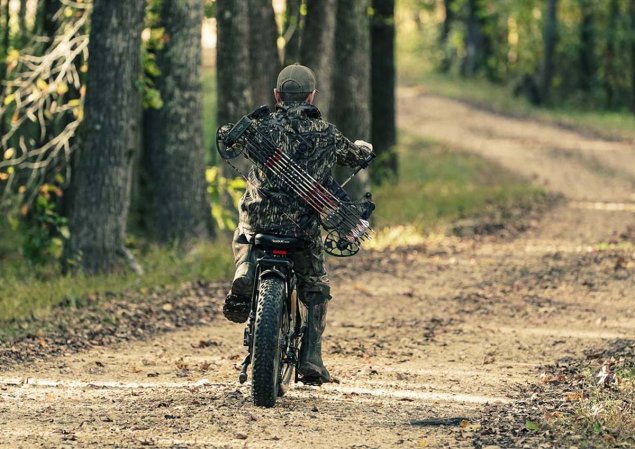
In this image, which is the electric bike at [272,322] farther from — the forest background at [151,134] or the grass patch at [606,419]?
the forest background at [151,134]

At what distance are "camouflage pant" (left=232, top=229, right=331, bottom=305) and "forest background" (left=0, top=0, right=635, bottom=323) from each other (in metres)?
3.98

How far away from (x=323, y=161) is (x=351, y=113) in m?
10.8

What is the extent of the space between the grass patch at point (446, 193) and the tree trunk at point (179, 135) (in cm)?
367

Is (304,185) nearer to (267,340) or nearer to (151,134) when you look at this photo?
(267,340)

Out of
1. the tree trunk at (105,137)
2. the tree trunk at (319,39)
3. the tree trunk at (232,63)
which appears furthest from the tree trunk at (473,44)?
the tree trunk at (105,137)

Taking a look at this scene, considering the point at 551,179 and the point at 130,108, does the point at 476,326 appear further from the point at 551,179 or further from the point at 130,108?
the point at 551,179

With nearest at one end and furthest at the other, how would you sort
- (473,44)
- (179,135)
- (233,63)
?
(179,135) < (233,63) < (473,44)

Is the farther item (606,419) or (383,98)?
A: (383,98)

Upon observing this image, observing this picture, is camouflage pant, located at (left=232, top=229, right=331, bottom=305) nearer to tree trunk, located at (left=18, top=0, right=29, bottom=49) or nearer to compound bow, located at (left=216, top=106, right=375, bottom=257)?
compound bow, located at (left=216, top=106, right=375, bottom=257)

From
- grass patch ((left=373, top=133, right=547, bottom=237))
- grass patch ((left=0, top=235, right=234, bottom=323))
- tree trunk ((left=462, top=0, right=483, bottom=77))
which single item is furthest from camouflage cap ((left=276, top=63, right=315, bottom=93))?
tree trunk ((left=462, top=0, right=483, bottom=77))

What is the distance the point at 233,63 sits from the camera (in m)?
16.2

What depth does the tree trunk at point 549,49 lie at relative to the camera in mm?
44094

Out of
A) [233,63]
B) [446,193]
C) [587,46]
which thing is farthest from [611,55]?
[233,63]

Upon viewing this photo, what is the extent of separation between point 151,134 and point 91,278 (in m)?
3.09
